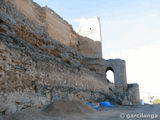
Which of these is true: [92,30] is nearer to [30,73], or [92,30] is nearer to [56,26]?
[56,26]

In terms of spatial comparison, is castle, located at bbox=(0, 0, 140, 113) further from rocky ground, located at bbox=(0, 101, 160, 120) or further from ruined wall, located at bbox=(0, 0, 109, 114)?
rocky ground, located at bbox=(0, 101, 160, 120)

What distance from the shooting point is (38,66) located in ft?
22.3

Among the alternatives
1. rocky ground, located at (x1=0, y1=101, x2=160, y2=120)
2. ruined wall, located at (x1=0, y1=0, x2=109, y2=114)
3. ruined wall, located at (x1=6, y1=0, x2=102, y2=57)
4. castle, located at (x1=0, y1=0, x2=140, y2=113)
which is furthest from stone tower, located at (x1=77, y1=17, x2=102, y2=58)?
rocky ground, located at (x1=0, y1=101, x2=160, y2=120)

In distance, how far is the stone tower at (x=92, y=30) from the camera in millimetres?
21125

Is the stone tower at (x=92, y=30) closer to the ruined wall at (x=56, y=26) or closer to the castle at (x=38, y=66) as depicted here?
the ruined wall at (x=56, y=26)

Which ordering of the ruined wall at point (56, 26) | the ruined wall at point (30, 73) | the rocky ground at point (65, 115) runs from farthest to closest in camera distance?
the ruined wall at point (56, 26) < the ruined wall at point (30, 73) < the rocky ground at point (65, 115)

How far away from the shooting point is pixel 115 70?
20297 millimetres

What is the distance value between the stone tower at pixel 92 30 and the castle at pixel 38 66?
82.5 inches

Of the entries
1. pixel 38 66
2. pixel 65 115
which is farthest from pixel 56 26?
pixel 65 115

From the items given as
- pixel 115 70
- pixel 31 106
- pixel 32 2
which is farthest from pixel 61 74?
pixel 115 70

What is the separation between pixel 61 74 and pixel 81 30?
14577mm

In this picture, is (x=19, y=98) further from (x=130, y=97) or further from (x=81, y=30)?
(x=81, y=30)

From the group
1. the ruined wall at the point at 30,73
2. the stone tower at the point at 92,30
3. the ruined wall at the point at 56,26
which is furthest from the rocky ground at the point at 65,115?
the stone tower at the point at 92,30

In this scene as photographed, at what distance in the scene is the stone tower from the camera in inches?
832
